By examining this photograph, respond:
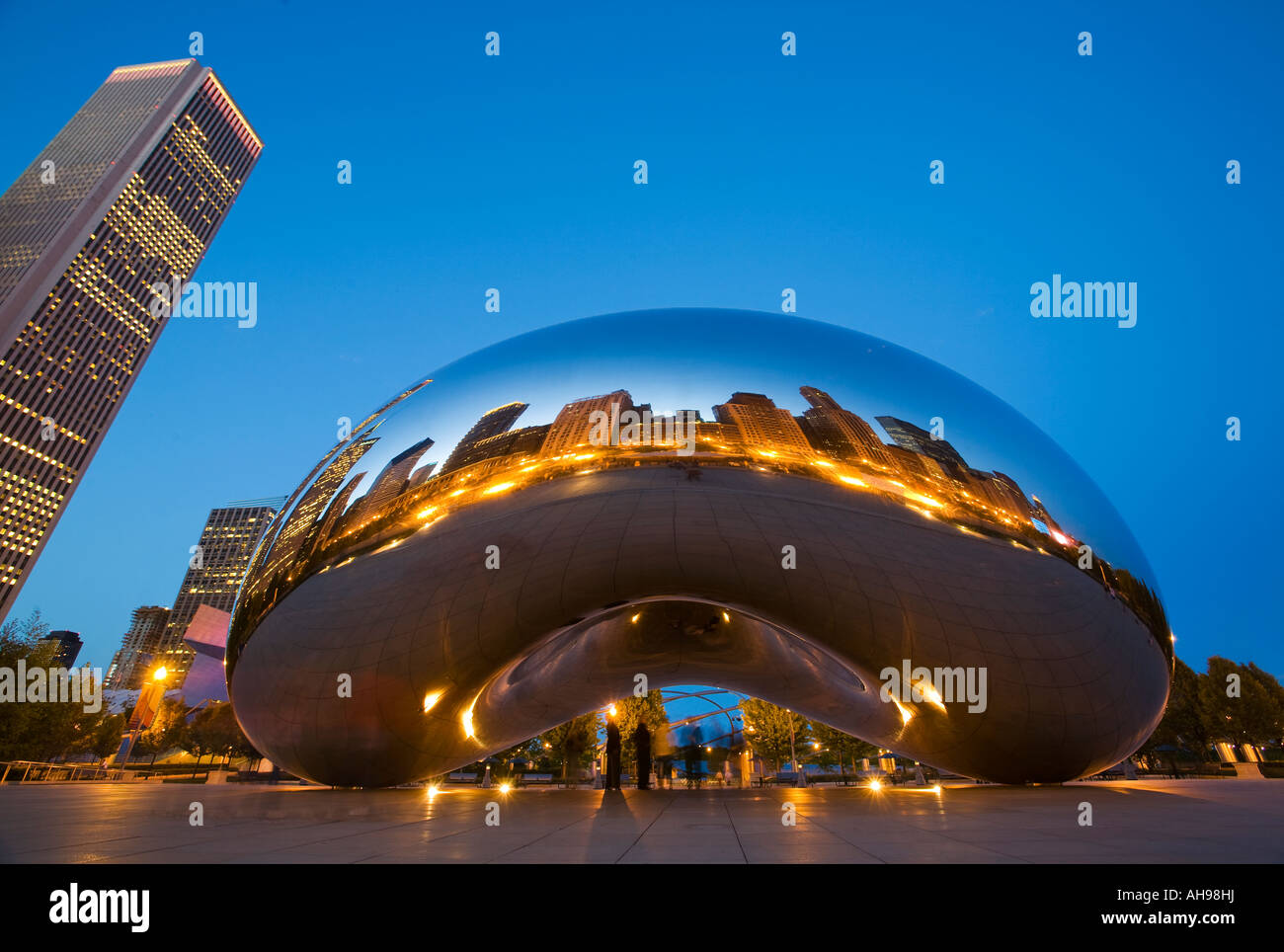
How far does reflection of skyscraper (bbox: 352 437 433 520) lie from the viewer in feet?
21.2

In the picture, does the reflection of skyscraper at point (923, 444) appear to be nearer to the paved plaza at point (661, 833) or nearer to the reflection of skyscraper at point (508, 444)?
the paved plaza at point (661, 833)

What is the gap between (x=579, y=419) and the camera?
20.2 ft

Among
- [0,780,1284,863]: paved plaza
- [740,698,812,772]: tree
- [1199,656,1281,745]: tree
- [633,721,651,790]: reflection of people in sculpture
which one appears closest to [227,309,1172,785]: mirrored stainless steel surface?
[0,780,1284,863]: paved plaza

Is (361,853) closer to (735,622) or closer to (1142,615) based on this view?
(735,622)

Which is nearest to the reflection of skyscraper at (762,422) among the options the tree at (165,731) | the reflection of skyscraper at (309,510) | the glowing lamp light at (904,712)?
the glowing lamp light at (904,712)

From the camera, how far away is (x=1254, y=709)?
107ft

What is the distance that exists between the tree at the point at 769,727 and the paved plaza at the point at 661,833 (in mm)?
26780

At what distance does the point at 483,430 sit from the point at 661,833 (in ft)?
13.0

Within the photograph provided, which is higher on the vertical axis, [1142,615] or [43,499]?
[43,499]

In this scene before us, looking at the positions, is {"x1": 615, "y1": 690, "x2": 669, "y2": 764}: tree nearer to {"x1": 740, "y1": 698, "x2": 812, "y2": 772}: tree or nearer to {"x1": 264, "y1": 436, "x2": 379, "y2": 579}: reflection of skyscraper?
{"x1": 740, "y1": 698, "x2": 812, "y2": 772}: tree
